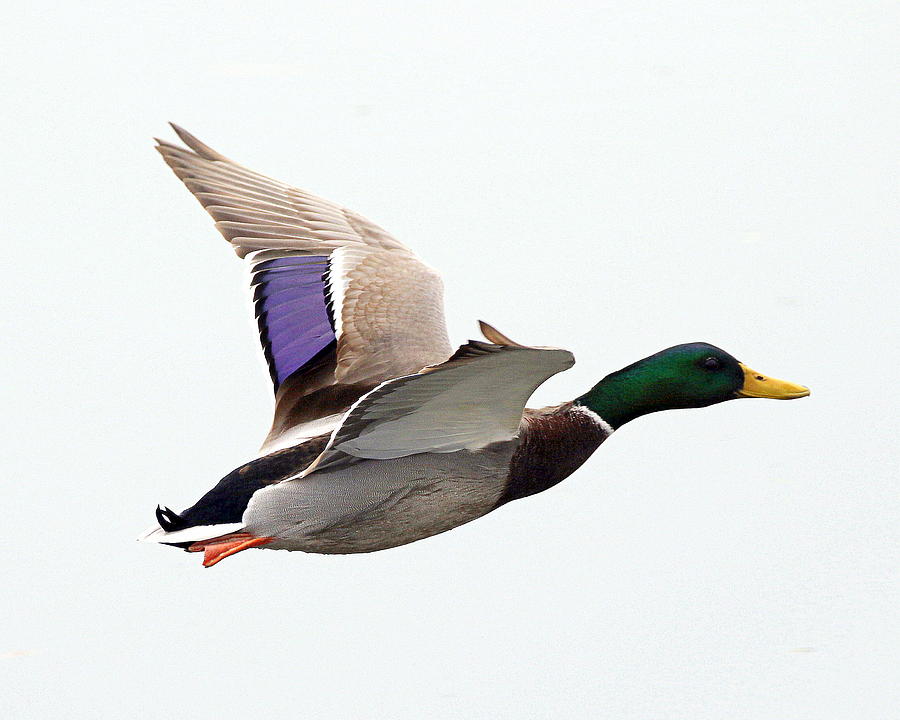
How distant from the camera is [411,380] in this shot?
3.69 metres

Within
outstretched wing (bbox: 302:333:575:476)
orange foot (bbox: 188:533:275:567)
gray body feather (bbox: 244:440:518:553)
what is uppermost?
outstretched wing (bbox: 302:333:575:476)

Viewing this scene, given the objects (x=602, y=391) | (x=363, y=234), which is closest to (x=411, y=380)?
(x=602, y=391)

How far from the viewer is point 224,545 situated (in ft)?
13.5

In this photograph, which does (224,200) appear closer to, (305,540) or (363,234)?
(363,234)

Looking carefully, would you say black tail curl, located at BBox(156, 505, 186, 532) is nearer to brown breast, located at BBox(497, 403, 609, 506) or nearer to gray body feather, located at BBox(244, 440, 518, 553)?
gray body feather, located at BBox(244, 440, 518, 553)

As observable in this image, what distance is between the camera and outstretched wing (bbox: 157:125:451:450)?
4547 mm

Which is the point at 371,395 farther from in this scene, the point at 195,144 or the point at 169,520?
the point at 195,144

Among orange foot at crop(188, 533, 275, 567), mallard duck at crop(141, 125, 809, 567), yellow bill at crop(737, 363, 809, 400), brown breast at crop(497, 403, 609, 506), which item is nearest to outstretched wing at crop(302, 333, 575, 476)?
mallard duck at crop(141, 125, 809, 567)

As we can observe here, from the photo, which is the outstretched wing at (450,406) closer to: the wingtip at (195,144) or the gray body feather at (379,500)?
the gray body feather at (379,500)

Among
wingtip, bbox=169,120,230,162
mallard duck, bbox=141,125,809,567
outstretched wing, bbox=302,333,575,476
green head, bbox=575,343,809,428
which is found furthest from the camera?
wingtip, bbox=169,120,230,162

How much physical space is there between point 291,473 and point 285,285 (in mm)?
753

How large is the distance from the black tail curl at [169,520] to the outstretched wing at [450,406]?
0.35m

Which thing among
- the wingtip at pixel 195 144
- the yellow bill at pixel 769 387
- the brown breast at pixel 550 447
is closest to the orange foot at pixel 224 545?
the brown breast at pixel 550 447

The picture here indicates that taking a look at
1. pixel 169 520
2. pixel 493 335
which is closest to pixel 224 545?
pixel 169 520
